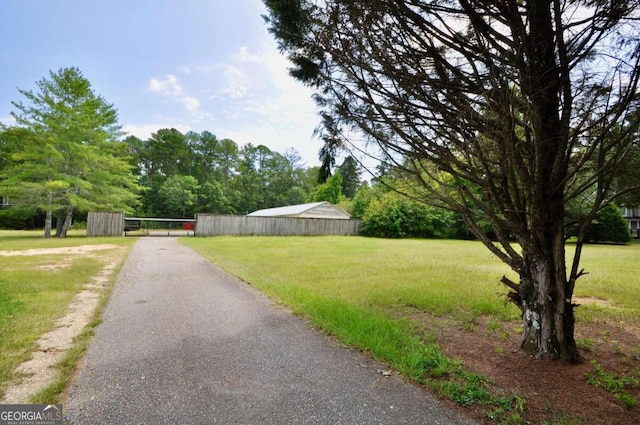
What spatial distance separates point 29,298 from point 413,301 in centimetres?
601

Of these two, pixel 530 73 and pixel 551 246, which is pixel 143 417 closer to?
pixel 551 246

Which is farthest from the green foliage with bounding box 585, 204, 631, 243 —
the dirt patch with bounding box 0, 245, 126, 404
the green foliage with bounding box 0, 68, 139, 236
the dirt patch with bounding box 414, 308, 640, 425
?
the green foliage with bounding box 0, 68, 139, 236

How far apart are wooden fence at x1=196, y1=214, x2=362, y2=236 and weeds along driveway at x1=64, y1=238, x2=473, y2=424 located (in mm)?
16800

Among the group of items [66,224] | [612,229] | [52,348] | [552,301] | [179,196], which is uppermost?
[179,196]

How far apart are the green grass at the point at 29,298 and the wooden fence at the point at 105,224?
1096cm

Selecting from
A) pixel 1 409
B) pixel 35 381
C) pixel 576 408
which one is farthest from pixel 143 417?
pixel 576 408

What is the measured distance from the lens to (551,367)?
8.65ft

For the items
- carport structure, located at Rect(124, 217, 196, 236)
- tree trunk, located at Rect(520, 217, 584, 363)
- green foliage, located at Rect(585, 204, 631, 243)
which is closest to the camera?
tree trunk, located at Rect(520, 217, 584, 363)

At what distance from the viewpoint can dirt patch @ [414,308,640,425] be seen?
2.03 m

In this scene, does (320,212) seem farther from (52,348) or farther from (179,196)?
(52,348)

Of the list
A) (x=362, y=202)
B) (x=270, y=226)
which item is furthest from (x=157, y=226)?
(x=362, y=202)

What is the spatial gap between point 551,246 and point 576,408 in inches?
51.5

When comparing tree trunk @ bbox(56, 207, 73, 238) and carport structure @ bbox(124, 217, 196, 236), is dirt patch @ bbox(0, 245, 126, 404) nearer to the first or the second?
tree trunk @ bbox(56, 207, 73, 238)

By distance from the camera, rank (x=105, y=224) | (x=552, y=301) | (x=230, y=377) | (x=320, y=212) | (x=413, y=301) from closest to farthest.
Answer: (x=230, y=377) < (x=552, y=301) < (x=413, y=301) < (x=105, y=224) < (x=320, y=212)
